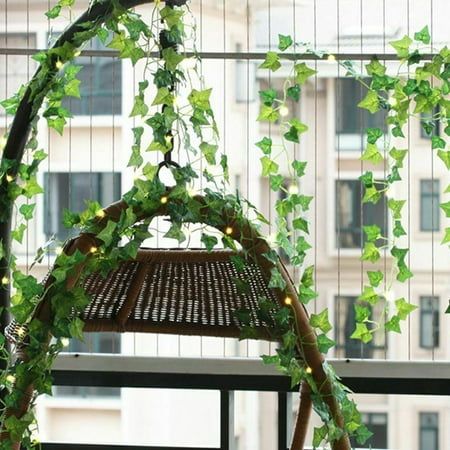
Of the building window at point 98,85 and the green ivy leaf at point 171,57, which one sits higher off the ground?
the building window at point 98,85

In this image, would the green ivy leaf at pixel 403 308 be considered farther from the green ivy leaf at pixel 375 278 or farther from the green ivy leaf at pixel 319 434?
the green ivy leaf at pixel 319 434

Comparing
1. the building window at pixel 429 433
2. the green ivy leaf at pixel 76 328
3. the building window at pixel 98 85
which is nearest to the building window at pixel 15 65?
the building window at pixel 98 85

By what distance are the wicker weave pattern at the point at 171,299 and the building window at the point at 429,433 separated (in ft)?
17.4

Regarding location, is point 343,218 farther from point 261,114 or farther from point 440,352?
point 261,114

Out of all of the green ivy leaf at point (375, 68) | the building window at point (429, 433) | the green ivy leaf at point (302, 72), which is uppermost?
the green ivy leaf at point (375, 68)

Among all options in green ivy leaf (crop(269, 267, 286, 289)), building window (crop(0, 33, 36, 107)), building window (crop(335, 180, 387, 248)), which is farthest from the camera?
building window (crop(335, 180, 387, 248))

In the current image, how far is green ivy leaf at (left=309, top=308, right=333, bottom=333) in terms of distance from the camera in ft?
7.96

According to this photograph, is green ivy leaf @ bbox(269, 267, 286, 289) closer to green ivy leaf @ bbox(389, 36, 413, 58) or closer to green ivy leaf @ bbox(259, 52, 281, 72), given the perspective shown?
green ivy leaf @ bbox(259, 52, 281, 72)

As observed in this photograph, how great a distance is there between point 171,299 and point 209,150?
40cm

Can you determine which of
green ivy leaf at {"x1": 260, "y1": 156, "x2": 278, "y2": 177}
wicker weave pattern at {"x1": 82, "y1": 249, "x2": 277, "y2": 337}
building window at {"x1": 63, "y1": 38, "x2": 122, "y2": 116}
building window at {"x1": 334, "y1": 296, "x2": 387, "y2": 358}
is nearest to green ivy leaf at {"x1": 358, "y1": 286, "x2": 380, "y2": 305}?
wicker weave pattern at {"x1": 82, "y1": 249, "x2": 277, "y2": 337}

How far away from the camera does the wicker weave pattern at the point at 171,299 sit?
8.25 feet

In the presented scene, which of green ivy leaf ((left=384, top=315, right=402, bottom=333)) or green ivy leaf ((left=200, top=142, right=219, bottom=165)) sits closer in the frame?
green ivy leaf ((left=200, top=142, right=219, bottom=165))

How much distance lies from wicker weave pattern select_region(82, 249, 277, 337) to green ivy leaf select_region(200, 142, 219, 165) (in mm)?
240

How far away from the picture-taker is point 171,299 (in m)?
2.59
